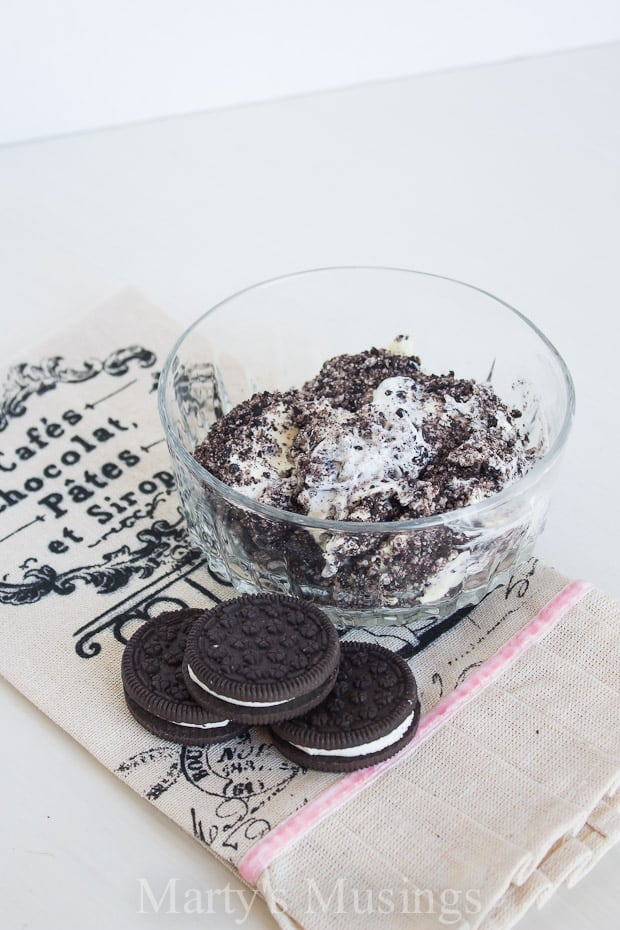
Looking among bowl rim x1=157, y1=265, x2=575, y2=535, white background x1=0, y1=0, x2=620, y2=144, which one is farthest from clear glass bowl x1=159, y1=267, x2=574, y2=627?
white background x1=0, y1=0, x2=620, y2=144

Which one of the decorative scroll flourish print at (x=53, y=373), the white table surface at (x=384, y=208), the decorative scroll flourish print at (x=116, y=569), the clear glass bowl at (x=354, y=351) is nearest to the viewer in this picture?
the clear glass bowl at (x=354, y=351)

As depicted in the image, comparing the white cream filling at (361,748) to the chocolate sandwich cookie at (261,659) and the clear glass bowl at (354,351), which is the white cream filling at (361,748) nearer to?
the chocolate sandwich cookie at (261,659)

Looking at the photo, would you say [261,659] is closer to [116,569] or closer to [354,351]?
[116,569]

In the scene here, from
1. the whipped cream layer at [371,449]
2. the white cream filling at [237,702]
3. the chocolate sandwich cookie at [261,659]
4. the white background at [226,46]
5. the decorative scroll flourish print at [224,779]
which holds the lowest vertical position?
the decorative scroll flourish print at [224,779]

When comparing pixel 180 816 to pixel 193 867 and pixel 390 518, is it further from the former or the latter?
pixel 390 518

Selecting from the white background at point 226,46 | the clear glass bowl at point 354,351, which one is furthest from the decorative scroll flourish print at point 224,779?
the white background at point 226,46

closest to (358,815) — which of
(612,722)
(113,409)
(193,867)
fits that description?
(193,867)
